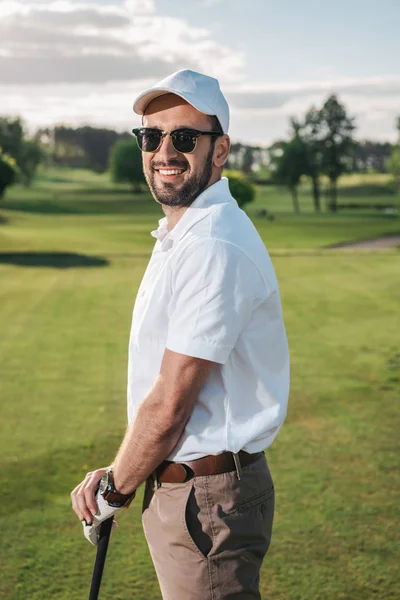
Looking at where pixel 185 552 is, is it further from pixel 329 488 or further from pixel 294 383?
pixel 294 383

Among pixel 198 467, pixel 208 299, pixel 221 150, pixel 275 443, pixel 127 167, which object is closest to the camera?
pixel 208 299

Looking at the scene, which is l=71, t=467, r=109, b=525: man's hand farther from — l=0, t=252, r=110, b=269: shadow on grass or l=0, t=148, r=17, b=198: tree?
l=0, t=148, r=17, b=198: tree

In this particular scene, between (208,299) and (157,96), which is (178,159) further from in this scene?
Answer: (208,299)

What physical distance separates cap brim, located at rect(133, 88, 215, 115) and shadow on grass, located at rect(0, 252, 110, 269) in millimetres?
22650

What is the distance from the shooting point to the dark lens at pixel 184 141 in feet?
9.33

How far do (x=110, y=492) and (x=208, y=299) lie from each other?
824 mm

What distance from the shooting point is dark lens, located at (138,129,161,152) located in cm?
296

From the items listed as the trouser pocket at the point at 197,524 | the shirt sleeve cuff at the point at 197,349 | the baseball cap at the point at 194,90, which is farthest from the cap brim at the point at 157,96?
the trouser pocket at the point at 197,524

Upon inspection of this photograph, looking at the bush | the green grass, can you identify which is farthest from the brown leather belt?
the bush

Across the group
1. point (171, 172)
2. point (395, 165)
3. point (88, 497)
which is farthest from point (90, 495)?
point (395, 165)

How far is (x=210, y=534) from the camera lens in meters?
2.75

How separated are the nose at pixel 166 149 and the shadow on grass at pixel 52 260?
74.3ft

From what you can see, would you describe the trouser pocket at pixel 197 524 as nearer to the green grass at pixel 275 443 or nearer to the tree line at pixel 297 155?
the green grass at pixel 275 443

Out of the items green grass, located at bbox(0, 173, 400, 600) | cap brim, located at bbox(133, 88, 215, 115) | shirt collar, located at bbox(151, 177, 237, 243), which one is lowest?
green grass, located at bbox(0, 173, 400, 600)
